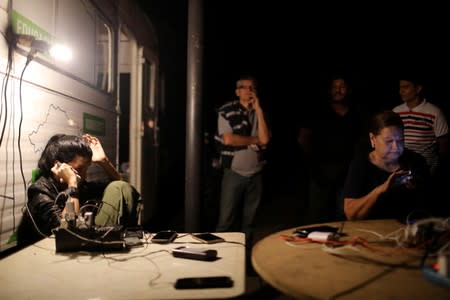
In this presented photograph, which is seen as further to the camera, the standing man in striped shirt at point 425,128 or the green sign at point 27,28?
the standing man in striped shirt at point 425,128

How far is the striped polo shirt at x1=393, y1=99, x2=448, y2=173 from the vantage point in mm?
3568

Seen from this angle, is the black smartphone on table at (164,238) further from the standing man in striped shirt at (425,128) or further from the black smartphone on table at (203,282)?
the standing man in striped shirt at (425,128)

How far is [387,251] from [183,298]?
902mm

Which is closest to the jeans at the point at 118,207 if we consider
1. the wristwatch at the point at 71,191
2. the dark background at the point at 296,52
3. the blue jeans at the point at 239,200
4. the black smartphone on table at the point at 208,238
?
the wristwatch at the point at 71,191

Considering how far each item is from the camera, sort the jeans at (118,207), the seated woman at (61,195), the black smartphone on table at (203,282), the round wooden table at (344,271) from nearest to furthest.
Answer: the round wooden table at (344,271), the black smartphone on table at (203,282), the seated woman at (61,195), the jeans at (118,207)

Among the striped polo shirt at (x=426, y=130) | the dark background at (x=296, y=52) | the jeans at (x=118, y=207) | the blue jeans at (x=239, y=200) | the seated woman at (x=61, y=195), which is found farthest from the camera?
the dark background at (x=296, y=52)

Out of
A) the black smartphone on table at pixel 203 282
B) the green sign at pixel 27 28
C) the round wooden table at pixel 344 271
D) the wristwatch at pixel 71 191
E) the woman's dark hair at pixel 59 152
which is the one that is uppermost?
the green sign at pixel 27 28

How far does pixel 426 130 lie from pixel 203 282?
2.99 m

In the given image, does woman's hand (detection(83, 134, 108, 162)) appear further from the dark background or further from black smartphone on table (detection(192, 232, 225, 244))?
black smartphone on table (detection(192, 232, 225, 244))

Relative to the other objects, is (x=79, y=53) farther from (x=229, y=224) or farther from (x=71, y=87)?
(x=229, y=224)

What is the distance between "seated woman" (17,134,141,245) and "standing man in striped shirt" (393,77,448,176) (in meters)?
2.58

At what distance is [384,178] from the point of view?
2559 millimetres

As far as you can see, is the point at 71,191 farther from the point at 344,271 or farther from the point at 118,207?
the point at 344,271

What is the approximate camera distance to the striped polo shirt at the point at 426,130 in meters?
3.57
